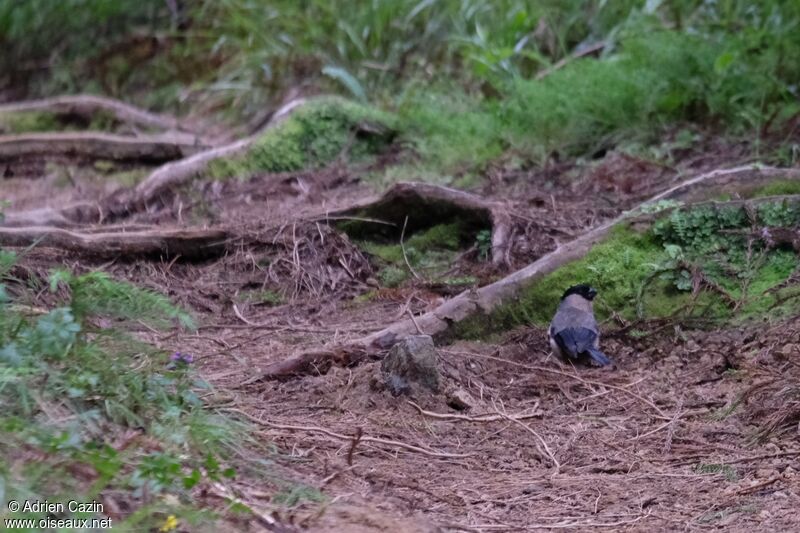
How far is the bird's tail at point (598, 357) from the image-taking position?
4.52 meters

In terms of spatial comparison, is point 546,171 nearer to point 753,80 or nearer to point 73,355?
point 753,80

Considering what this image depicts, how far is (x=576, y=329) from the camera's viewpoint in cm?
437

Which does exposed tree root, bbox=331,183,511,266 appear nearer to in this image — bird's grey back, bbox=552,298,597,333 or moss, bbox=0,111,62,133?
bird's grey back, bbox=552,298,597,333

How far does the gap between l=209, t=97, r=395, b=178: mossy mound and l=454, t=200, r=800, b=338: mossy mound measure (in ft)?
8.63

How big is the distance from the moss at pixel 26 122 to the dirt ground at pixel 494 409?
270 cm

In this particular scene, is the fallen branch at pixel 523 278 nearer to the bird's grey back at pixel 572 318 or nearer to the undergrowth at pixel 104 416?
the bird's grey back at pixel 572 318

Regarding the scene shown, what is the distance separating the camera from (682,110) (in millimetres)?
A: 6871

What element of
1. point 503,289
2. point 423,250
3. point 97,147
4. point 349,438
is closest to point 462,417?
point 349,438

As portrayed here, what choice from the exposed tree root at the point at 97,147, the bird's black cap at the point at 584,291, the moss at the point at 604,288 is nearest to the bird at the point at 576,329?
the bird's black cap at the point at 584,291

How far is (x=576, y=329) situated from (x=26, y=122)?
5426 mm

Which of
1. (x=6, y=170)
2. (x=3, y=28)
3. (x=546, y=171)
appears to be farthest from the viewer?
(x=3, y=28)

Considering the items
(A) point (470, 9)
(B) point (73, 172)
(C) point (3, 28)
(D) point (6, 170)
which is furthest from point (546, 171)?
(C) point (3, 28)

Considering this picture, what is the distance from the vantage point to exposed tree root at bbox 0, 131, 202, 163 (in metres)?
7.47

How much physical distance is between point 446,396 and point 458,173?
2971 mm
